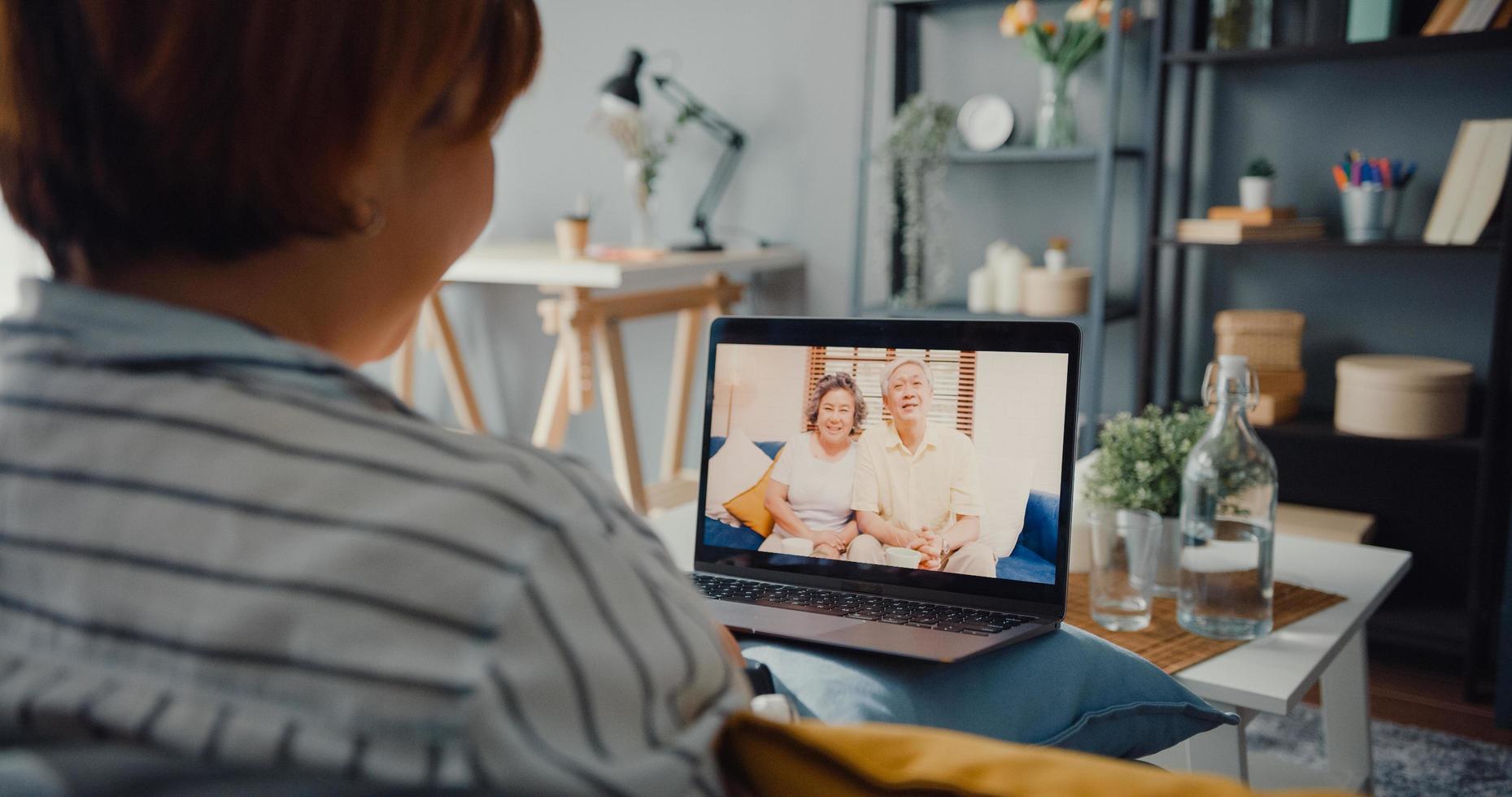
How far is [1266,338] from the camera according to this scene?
254 cm

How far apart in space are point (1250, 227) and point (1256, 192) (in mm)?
103

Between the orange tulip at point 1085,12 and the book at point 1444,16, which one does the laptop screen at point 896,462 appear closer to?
the book at point 1444,16

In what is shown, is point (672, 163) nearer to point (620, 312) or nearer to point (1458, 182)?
point (620, 312)

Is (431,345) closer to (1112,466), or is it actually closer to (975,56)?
(975,56)

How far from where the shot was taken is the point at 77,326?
1.61 ft

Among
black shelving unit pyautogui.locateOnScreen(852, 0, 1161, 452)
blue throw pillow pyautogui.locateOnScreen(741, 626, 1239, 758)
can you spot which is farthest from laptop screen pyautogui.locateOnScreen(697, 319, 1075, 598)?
black shelving unit pyautogui.locateOnScreen(852, 0, 1161, 452)

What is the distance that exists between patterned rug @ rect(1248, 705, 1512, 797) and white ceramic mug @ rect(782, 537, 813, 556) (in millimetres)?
1131

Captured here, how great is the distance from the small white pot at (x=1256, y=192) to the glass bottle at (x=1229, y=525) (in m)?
1.51

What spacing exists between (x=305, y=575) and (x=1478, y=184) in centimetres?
250

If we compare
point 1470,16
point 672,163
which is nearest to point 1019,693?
point 1470,16

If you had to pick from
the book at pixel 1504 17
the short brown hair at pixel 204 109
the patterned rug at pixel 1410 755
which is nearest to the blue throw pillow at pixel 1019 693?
the short brown hair at pixel 204 109

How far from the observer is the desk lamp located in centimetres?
307

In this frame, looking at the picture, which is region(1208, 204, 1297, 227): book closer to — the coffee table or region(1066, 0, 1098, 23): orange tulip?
region(1066, 0, 1098, 23): orange tulip

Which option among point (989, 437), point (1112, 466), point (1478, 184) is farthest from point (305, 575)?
point (1478, 184)
